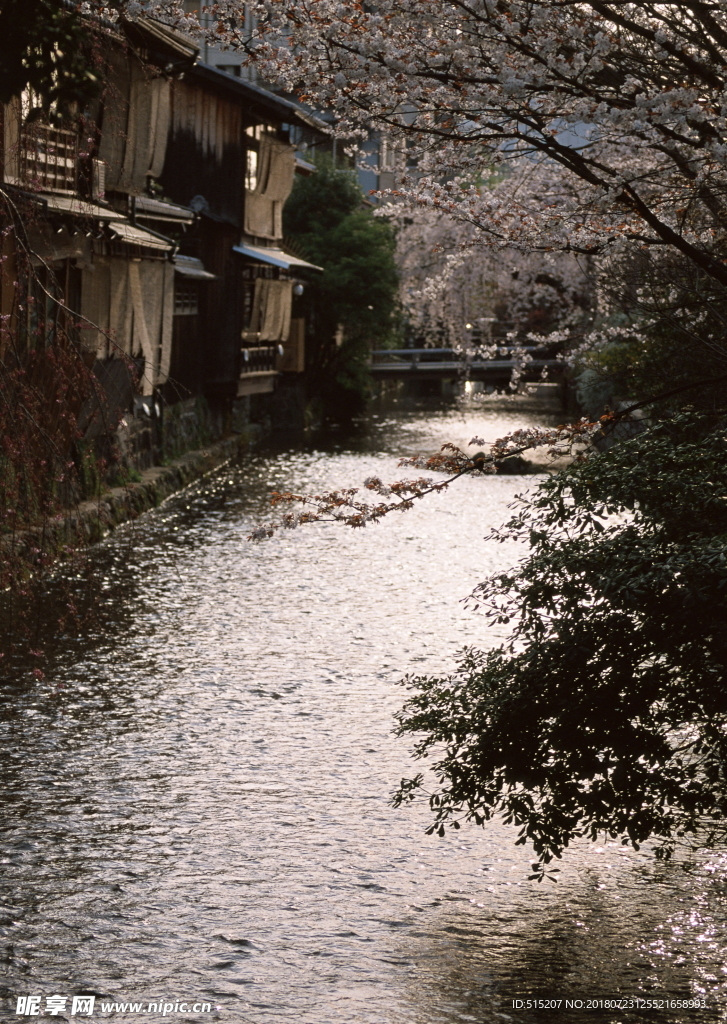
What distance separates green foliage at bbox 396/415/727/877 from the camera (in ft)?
20.0

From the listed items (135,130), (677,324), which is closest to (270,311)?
(135,130)

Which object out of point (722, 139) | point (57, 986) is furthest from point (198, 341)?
point (57, 986)

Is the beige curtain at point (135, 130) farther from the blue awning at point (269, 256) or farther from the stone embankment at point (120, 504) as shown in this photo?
the blue awning at point (269, 256)

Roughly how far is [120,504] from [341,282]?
23.8 m

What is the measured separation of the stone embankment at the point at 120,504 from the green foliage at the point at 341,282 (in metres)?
14.4

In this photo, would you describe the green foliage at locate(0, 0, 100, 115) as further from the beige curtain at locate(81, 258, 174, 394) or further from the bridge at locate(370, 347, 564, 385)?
the bridge at locate(370, 347, 564, 385)

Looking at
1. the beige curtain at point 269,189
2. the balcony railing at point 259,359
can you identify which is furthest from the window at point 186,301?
the beige curtain at point 269,189

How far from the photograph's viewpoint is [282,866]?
24.0 feet

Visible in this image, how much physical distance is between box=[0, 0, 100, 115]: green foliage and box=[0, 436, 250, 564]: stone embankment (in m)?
4.22

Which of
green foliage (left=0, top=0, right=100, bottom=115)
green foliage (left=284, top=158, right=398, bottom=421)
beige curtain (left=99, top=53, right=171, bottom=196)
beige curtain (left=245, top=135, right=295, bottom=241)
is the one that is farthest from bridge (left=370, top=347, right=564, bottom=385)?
A: green foliage (left=0, top=0, right=100, bottom=115)

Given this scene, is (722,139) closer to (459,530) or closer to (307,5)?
(307,5)

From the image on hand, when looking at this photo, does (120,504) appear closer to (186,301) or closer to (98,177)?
(98,177)

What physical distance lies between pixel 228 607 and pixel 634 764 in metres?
8.39

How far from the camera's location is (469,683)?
22.6 feet
